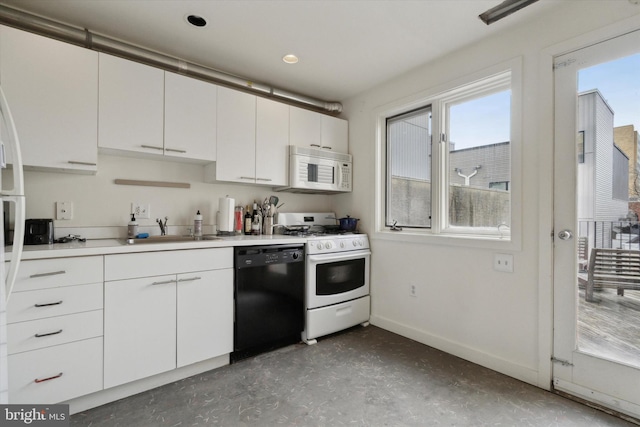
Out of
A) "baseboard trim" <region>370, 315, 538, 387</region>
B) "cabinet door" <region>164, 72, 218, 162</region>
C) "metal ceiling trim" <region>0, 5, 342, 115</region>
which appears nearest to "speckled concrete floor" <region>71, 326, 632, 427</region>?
"baseboard trim" <region>370, 315, 538, 387</region>

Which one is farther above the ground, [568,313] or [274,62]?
[274,62]

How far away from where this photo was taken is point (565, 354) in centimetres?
194

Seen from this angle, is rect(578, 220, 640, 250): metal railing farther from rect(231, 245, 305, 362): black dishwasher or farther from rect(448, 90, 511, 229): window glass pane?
rect(231, 245, 305, 362): black dishwasher

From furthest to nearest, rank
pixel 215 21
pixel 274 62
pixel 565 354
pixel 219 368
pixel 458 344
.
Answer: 1. pixel 274 62
2. pixel 458 344
3. pixel 219 368
4. pixel 215 21
5. pixel 565 354

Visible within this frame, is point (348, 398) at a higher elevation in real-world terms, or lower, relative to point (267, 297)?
lower

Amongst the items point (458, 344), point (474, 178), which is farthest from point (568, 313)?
point (474, 178)

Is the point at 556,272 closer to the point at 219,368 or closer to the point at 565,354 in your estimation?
the point at 565,354

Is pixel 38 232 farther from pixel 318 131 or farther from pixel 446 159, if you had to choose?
pixel 446 159

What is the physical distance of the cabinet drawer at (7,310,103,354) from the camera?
1.56 meters

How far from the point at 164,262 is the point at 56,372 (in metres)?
0.77

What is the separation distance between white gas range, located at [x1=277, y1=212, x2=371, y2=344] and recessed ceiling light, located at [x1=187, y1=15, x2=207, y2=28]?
1.77 metres

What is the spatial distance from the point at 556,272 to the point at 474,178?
92 cm

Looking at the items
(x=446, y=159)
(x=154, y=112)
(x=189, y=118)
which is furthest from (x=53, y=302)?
(x=446, y=159)

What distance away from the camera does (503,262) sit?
2.21 metres
